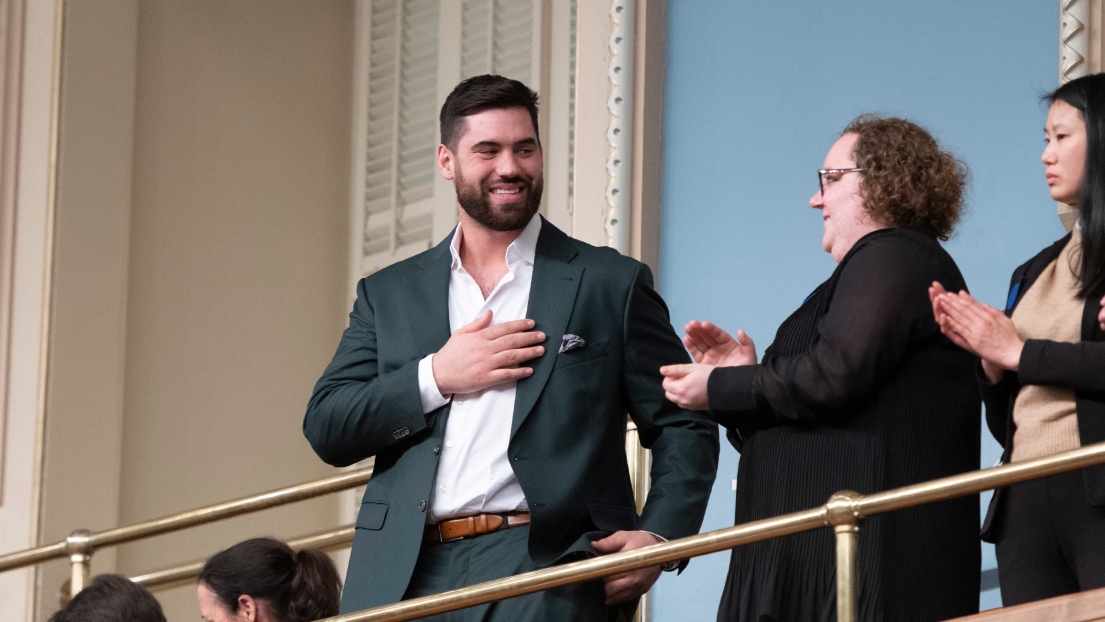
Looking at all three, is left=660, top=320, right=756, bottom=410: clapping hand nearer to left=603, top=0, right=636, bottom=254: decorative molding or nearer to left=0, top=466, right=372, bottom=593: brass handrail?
left=0, top=466, right=372, bottom=593: brass handrail

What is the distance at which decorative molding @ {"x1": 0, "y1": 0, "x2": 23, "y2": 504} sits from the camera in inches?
259

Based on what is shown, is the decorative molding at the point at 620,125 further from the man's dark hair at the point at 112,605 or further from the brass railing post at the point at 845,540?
the brass railing post at the point at 845,540

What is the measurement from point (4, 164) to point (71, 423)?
1.15 metres

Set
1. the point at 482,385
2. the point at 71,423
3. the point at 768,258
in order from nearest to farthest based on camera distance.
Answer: the point at 482,385, the point at 768,258, the point at 71,423

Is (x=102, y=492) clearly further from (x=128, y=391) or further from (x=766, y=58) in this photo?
(x=766, y=58)

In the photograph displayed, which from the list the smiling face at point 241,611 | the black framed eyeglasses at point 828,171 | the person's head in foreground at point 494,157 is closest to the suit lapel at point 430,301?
the person's head in foreground at point 494,157

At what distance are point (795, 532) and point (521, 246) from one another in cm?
91

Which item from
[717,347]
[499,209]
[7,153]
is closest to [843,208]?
[717,347]

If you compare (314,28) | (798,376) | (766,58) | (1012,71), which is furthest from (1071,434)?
(314,28)

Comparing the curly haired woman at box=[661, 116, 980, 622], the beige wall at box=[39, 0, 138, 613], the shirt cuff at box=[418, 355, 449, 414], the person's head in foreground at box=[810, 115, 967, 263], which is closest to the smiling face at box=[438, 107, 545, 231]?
the shirt cuff at box=[418, 355, 449, 414]

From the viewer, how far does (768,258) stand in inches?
203

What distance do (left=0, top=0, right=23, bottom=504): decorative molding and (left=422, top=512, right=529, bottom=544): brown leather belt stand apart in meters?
4.01

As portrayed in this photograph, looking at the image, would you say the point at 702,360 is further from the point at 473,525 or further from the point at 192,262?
the point at 192,262

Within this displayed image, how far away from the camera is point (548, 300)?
3193 millimetres
